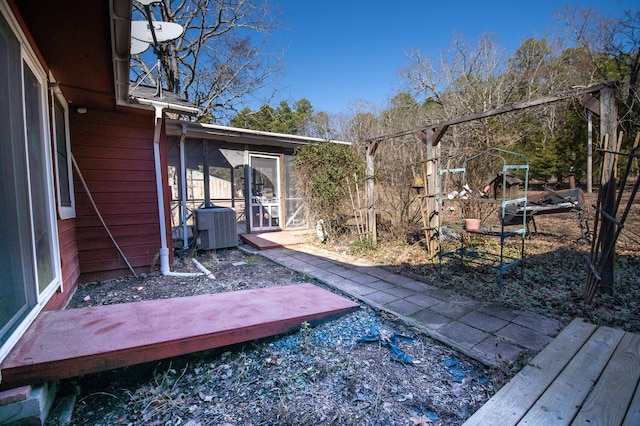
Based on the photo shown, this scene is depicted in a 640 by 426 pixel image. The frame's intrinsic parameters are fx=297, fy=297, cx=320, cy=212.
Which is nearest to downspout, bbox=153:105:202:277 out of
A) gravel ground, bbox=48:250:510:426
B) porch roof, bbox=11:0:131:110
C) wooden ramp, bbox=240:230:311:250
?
porch roof, bbox=11:0:131:110

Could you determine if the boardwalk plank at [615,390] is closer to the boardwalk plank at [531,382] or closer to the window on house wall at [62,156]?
the boardwalk plank at [531,382]

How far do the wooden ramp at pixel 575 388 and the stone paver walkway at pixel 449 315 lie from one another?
21 centimetres

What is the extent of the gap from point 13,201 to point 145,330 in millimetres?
1023

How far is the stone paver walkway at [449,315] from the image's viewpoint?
2.11m

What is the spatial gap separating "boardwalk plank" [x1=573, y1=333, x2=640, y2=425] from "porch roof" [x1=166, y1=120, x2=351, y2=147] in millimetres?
5540

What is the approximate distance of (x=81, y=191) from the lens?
11.5 feet

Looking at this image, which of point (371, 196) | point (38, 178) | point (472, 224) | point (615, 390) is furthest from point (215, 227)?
point (615, 390)

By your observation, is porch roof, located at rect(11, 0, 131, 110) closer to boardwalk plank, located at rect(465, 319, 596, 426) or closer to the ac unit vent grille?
the ac unit vent grille

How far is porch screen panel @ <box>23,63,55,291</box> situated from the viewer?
2.05 m

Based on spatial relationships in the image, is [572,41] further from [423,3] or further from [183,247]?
[183,247]

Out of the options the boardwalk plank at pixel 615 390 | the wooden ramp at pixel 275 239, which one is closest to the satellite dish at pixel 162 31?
the wooden ramp at pixel 275 239

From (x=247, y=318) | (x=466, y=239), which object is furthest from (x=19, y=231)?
(x=466, y=239)

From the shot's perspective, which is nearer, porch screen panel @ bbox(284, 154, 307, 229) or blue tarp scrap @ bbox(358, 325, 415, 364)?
blue tarp scrap @ bbox(358, 325, 415, 364)

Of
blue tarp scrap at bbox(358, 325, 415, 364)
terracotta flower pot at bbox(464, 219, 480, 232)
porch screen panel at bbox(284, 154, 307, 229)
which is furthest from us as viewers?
porch screen panel at bbox(284, 154, 307, 229)
